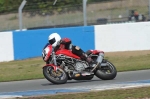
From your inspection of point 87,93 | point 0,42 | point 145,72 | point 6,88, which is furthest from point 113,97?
point 0,42

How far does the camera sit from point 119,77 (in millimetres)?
12500

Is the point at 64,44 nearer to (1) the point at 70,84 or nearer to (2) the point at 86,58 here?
(2) the point at 86,58

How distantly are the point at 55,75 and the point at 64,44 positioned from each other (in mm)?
755

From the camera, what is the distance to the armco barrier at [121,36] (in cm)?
1906

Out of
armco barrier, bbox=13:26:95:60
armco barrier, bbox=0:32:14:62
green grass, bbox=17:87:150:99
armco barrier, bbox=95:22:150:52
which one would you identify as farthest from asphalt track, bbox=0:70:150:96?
armco barrier, bbox=95:22:150:52

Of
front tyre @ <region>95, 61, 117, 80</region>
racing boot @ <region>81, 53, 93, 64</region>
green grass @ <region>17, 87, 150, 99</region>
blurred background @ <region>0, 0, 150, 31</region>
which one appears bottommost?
green grass @ <region>17, 87, 150, 99</region>

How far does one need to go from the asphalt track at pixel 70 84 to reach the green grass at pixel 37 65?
103 cm

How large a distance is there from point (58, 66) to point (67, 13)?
9.12m

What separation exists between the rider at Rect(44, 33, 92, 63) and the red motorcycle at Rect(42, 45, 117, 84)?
8 cm

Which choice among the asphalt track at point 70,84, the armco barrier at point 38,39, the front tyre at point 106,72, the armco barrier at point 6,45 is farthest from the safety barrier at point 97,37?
the front tyre at point 106,72

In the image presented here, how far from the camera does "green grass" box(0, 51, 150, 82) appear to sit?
14245mm

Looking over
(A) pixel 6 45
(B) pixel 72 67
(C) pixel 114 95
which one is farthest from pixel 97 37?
(C) pixel 114 95

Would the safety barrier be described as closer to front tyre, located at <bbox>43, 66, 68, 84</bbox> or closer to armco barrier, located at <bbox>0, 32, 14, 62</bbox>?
armco barrier, located at <bbox>0, 32, 14, 62</bbox>

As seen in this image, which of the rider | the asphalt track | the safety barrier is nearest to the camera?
the asphalt track
